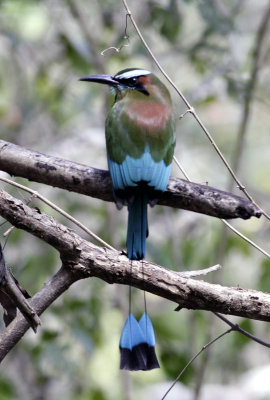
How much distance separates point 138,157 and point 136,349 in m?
0.60

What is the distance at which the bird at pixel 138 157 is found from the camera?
168 centimetres

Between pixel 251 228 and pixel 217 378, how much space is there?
113 centimetres

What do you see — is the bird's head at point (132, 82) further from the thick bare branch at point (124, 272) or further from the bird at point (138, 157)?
the thick bare branch at point (124, 272)

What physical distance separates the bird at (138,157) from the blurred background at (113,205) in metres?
0.74

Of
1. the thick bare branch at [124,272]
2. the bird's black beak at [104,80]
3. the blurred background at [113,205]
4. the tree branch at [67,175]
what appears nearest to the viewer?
the thick bare branch at [124,272]

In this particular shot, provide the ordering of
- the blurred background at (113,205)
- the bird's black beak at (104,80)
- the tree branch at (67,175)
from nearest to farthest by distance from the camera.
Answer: the tree branch at (67,175), the bird's black beak at (104,80), the blurred background at (113,205)

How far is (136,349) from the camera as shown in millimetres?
1663

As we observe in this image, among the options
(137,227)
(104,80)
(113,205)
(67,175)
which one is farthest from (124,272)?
(113,205)

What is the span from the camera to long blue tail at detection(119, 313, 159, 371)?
5.42 ft

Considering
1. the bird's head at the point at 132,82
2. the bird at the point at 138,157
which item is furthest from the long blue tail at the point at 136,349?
the bird's head at the point at 132,82

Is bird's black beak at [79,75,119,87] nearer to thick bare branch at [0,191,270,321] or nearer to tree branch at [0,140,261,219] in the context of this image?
tree branch at [0,140,261,219]

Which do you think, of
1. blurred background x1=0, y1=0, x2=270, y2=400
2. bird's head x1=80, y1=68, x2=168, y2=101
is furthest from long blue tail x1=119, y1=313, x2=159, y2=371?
blurred background x1=0, y1=0, x2=270, y2=400

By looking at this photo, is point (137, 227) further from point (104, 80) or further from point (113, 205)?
point (113, 205)

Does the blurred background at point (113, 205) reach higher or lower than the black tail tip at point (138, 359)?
higher
